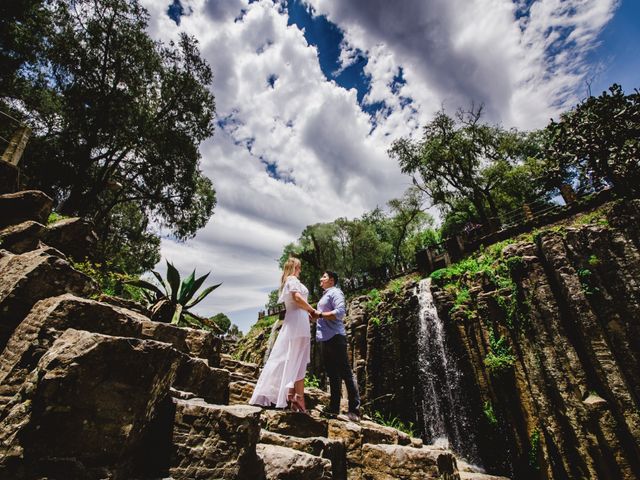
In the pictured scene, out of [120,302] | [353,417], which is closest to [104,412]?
[353,417]

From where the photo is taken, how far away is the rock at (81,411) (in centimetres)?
143

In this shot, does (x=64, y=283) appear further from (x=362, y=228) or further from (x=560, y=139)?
(x=362, y=228)

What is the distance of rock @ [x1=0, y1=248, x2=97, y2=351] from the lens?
232 cm

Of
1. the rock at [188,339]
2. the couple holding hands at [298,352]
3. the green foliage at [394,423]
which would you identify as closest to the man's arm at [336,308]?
the couple holding hands at [298,352]

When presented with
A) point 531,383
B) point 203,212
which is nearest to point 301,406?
point 531,383

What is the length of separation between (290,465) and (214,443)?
2.43 ft

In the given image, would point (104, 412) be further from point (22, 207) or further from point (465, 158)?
point (465, 158)

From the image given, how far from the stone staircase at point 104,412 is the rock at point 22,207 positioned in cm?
356

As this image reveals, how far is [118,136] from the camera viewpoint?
14.5m

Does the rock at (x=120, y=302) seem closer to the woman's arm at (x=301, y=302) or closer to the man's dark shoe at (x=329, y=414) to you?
the woman's arm at (x=301, y=302)

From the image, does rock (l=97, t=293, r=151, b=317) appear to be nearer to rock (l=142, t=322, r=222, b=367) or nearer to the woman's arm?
rock (l=142, t=322, r=222, b=367)

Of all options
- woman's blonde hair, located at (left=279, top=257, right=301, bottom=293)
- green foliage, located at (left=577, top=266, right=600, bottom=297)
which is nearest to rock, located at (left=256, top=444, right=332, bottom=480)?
woman's blonde hair, located at (left=279, top=257, right=301, bottom=293)

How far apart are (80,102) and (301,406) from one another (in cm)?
1770

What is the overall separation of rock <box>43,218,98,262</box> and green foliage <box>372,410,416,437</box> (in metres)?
10.3
